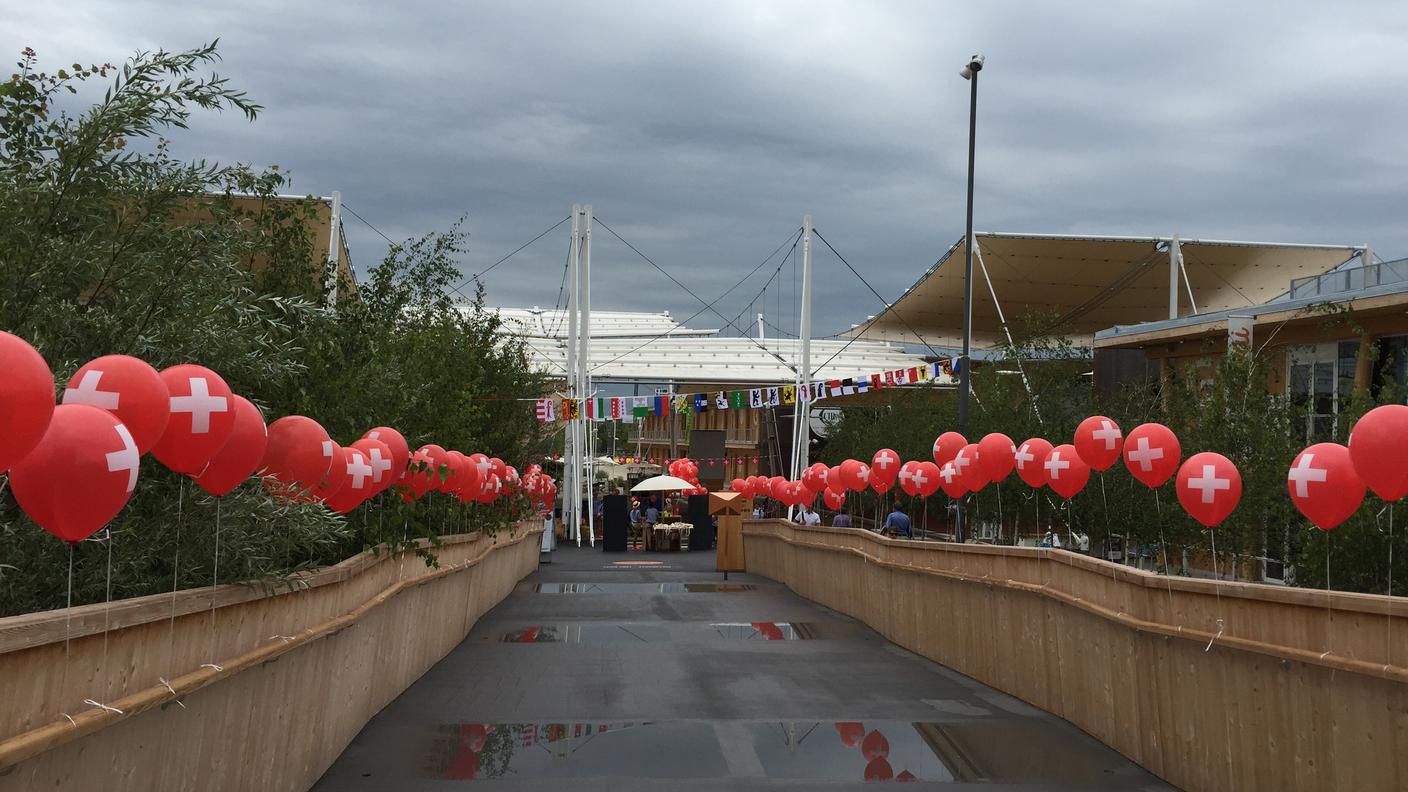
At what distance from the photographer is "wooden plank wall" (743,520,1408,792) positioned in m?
6.94

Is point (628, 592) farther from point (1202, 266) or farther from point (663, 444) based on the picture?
point (663, 444)

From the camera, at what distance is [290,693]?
27.1ft

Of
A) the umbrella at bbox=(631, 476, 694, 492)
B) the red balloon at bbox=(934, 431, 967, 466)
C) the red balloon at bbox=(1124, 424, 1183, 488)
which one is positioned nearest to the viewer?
the red balloon at bbox=(1124, 424, 1183, 488)

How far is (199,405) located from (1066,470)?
38.7 ft

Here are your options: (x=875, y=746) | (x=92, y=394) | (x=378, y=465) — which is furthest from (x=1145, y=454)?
(x=92, y=394)

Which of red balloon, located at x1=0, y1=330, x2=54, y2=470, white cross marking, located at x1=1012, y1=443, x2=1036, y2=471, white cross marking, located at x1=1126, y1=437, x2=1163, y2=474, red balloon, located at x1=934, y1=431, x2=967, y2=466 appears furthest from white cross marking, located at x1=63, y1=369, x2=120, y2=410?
red balloon, located at x1=934, y1=431, x2=967, y2=466

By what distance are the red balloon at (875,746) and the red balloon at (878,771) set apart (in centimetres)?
15

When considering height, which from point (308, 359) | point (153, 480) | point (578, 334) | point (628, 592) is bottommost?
point (628, 592)

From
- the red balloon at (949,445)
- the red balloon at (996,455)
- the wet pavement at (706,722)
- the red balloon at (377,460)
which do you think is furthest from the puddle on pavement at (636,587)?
the red balloon at (377,460)

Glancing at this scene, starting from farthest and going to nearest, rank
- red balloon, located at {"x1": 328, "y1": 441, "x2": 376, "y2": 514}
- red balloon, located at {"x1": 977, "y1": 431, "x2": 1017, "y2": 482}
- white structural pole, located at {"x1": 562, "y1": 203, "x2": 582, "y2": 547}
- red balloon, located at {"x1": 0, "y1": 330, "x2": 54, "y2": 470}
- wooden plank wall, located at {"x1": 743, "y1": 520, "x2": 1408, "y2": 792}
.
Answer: white structural pole, located at {"x1": 562, "y1": 203, "x2": 582, "y2": 547}, red balloon, located at {"x1": 977, "y1": 431, "x2": 1017, "y2": 482}, red balloon, located at {"x1": 328, "y1": 441, "x2": 376, "y2": 514}, wooden plank wall, located at {"x1": 743, "y1": 520, "x2": 1408, "y2": 792}, red balloon, located at {"x1": 0, "y1": 330, "x2": 54, "y2": 470}

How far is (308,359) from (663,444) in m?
100

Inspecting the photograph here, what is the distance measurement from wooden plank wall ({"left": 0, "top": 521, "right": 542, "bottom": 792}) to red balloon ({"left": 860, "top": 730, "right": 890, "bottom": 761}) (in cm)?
387

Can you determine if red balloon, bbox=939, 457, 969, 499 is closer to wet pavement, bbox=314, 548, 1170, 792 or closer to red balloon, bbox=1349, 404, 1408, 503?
wet pavement, bbox=314, 548, 1170, 792

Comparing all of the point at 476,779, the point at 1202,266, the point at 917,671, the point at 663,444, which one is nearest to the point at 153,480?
the point at 476,779
